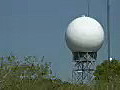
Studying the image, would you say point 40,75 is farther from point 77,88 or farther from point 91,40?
point 91,40

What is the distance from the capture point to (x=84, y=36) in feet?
81.4

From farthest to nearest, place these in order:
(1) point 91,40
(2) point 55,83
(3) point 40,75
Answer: (1) point 91,40 < (3) point 40,75 < (2) point 55,83

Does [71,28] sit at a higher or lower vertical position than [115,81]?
higher

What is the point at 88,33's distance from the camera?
25094mm

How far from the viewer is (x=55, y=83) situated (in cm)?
609

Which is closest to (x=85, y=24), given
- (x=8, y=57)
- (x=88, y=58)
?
(x=88, y=58)

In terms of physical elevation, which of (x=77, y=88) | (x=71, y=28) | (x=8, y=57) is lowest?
(x=77, y=88)

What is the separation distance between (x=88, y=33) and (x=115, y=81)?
18.6 metres

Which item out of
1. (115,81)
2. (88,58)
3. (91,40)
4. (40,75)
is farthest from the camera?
(88,58)

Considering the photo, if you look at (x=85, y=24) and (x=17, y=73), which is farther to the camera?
(x=85, y=24)

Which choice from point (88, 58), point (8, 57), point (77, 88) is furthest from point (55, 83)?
point (88, 58)

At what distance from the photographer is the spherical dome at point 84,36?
2491 cm

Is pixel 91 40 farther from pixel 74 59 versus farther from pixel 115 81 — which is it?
pixel 115 81

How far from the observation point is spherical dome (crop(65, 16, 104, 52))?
24.9m
